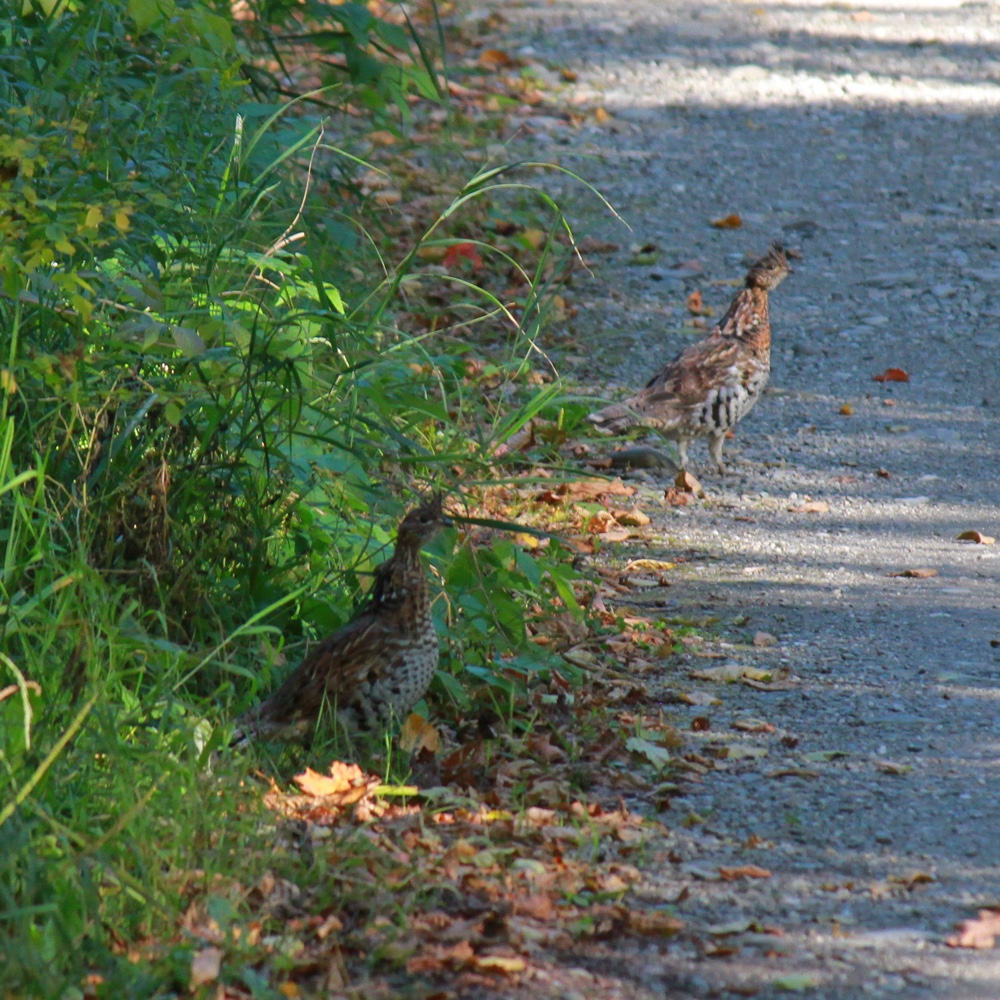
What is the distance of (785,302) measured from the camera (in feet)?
33.7

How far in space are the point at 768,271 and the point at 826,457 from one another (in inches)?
44.6

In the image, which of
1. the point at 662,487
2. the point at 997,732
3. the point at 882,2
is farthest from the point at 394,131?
A: the point at 882,2

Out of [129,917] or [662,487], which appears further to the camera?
[662,487]

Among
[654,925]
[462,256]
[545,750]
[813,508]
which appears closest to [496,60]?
[462,256]

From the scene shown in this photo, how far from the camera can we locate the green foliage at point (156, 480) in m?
3.71

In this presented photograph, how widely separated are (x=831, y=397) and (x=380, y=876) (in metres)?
5.66

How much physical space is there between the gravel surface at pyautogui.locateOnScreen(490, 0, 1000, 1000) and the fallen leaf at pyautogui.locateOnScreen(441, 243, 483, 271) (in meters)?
0.79

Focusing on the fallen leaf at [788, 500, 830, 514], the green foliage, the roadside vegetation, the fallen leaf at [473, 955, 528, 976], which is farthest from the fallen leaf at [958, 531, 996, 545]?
the fallen leaf at [473, 955, 528, 976]

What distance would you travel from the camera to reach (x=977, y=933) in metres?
3.74

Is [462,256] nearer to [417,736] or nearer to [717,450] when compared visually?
[717,450]

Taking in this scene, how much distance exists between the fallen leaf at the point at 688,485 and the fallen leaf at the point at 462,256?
298 cm

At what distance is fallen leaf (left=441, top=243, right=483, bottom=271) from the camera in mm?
10086

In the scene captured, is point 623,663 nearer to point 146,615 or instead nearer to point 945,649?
point 945,649

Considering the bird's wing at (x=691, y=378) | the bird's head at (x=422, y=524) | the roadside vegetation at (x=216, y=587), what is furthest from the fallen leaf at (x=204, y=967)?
the bird's wing at (x=691, y=378)
